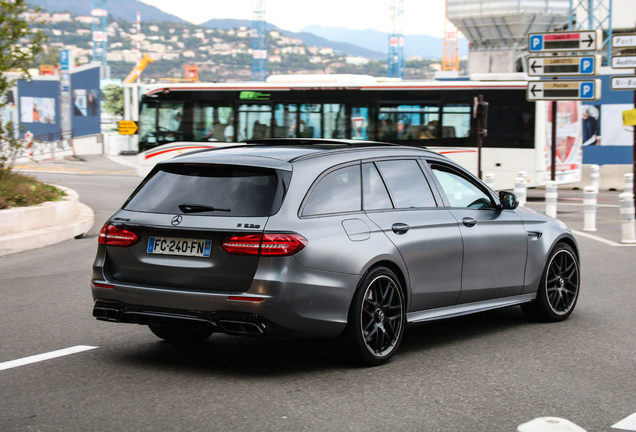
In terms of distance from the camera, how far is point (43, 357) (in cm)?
589

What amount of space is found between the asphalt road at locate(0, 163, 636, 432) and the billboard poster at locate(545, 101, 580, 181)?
52.1 ft

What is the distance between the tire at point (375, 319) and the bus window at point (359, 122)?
17995mm

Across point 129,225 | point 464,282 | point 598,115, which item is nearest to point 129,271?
point 129,225

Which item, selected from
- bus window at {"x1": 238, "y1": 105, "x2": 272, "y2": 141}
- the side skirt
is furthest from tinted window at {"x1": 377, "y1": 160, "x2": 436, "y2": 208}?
bus window at {"x1": 238, "y1": 105, "x2": 272, "y2": 141}

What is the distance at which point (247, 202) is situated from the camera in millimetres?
5344

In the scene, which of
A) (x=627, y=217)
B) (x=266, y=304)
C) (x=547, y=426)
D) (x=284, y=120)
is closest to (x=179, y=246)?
(x=266, y=304)

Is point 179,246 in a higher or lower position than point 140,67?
lower

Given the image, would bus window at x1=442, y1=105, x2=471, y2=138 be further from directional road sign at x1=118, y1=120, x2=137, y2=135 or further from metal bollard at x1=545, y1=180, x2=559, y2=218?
directional road sign at x1=118, y1=120, x2=137, y2=135

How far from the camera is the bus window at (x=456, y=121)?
74.8 feet

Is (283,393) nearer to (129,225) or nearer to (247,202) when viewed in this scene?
(247,202)

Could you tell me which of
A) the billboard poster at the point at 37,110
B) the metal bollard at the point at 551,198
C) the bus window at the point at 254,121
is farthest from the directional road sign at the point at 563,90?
the billboard poster at the point at 37,110

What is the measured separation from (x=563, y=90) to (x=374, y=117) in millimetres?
5248

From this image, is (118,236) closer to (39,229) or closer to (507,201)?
(507,201)

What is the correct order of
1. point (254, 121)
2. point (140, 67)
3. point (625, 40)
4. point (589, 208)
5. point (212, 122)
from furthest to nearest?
point (140, 67)
point (212, 122)
point (254, 121)
point (625, 40)
point (589, 208)
